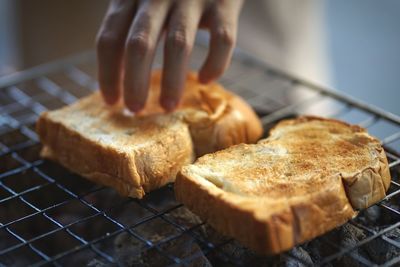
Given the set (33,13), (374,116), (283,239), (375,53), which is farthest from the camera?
(33,13)

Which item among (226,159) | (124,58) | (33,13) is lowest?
(33,13)

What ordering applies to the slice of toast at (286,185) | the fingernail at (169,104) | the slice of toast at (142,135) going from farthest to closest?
1. the fingernail at (169,104)
2. the slice of toast at (142,135)
3. the slice of toast at (286,185)

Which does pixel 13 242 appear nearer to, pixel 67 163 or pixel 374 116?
pixel 67 163

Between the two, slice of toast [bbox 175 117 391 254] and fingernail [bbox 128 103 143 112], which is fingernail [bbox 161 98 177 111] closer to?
fingernail [bbox 128 103 143 112]

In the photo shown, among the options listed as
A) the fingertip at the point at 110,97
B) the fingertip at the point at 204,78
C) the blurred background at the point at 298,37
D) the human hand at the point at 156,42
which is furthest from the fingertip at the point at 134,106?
the blurred background at the point at 298,37

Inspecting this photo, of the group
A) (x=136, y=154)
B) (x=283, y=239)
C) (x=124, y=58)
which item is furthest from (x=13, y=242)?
(x=283, y=239)

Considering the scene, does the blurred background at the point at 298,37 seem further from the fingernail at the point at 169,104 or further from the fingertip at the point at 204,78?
the fingernail at the point at 169,104
